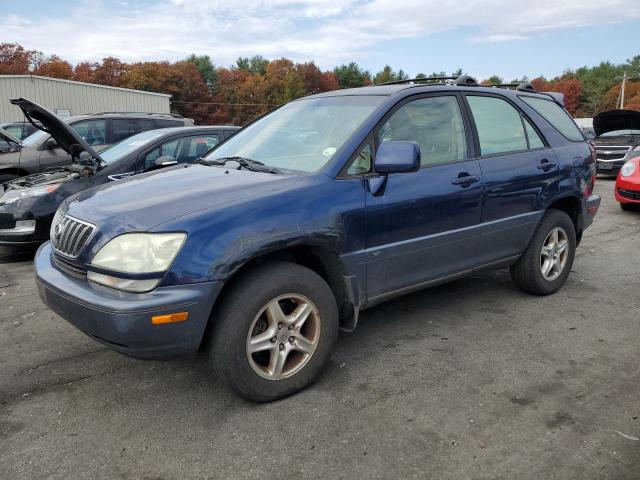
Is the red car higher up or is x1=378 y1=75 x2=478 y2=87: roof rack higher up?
x1=378 y1=75 x2=478 y2=87: roof rack

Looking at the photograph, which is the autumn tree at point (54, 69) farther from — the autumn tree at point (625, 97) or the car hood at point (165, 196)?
the autumn tree at point (625, 97)

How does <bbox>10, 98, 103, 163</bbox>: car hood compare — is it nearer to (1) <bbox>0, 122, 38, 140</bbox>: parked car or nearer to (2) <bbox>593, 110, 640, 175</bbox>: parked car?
(1) <bbox>0, 122, 38, 140</bbox>: parked car

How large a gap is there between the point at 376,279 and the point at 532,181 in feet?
5.77

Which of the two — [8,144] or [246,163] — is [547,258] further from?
[8,144]

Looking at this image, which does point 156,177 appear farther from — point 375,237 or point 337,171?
point 375,237

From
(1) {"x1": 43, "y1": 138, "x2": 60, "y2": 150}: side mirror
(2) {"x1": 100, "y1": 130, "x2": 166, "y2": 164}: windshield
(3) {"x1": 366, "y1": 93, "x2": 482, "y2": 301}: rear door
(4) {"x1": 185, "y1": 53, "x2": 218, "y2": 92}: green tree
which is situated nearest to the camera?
(3) {"x1": 366, "y1": 93, "x2": 482, "y2": 301}: rear door

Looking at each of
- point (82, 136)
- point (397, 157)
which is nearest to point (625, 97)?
point (82, 136)

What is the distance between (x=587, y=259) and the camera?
603 cm

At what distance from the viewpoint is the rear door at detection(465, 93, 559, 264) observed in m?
3.95

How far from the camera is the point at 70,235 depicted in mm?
2924

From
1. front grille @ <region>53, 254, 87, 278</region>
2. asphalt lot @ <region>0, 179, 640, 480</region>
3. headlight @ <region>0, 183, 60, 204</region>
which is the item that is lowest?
asphalt lot @ <region>0, 179, 640, 480</region>

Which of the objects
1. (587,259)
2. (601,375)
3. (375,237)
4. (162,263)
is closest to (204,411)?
(162,263)

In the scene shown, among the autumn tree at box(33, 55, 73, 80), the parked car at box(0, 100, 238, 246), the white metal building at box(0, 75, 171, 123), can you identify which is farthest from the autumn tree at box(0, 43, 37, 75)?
the parked car at box(0, 100, 238, 246)

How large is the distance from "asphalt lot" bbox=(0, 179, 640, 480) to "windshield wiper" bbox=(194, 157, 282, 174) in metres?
1.29
